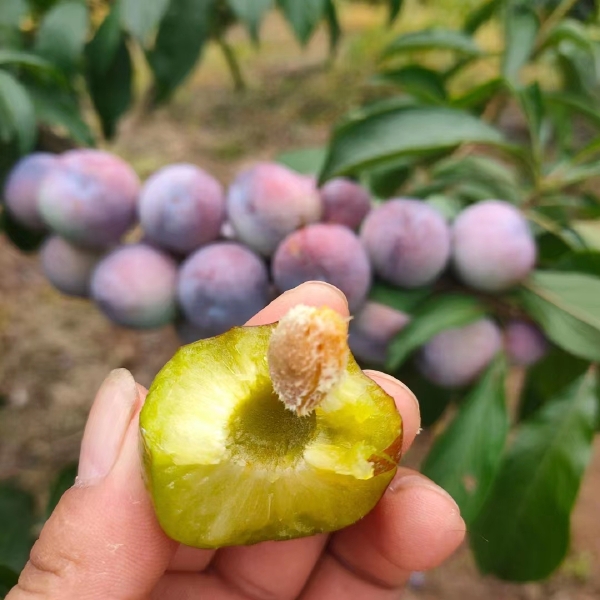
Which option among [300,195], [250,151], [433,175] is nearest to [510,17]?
[433,175]

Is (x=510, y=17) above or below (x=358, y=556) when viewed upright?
above

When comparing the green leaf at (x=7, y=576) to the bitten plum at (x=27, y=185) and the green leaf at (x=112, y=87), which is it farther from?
the green leaf at (x=112, y=87)

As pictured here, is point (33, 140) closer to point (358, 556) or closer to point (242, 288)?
point (242, 288)

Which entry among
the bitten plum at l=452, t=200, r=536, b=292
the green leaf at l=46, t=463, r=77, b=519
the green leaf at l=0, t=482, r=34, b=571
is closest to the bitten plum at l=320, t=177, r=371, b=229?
the bitten plum at l=452, t=200, r=536, b=292

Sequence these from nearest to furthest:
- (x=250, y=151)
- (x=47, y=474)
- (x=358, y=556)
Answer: (x=358, y=556) < (x=47, y=474) < (x=250, y=151)

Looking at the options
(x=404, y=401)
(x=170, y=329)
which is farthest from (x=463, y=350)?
(x=170, y=329)

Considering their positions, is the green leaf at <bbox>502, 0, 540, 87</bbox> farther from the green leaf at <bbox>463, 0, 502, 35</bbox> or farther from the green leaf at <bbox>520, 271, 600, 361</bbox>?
the green leaf at <bbox>520, 271, 600, 361</bbox>

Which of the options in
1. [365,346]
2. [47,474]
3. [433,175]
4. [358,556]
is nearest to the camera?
[358,556]
